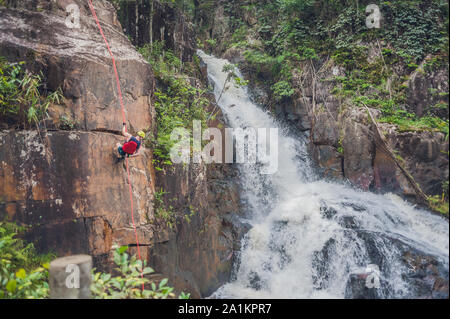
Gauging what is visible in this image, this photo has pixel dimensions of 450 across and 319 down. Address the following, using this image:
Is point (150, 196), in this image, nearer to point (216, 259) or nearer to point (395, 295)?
point (216, 259)

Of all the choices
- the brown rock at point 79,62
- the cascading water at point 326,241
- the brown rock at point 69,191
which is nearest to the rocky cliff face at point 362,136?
the cascading water at point 326,241

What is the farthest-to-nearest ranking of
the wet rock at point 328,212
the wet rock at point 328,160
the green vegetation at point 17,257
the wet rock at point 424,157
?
the wet rock at point 328,160, the wet rock at point 328,212, the wet rock at point 424,157, the green vegetation at point 17,257

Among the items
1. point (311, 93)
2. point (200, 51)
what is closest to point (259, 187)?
point (311, 93)

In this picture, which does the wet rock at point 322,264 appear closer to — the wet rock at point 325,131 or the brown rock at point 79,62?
the wet rock at point 325,131

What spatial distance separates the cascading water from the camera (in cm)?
524

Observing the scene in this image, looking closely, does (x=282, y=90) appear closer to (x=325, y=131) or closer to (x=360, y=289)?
(x=325, y=131)

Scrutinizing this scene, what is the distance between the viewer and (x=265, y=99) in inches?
436

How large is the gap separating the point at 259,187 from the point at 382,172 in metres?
3.41

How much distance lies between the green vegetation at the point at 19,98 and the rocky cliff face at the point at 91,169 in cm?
17

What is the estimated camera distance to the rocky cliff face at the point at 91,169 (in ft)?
15.6

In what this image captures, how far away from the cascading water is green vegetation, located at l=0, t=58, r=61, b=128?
535cm

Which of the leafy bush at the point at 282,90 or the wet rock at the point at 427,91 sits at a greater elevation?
the leafy bush at the point at 282,90

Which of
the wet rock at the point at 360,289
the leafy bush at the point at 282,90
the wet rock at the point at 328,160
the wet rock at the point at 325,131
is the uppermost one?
the leafy bush at the point at 282,90

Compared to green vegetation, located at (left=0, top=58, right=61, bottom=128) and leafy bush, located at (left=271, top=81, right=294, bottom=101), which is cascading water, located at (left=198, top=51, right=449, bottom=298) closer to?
leafy bush, located at (left=271, top=81, right=294, bottom=101)
